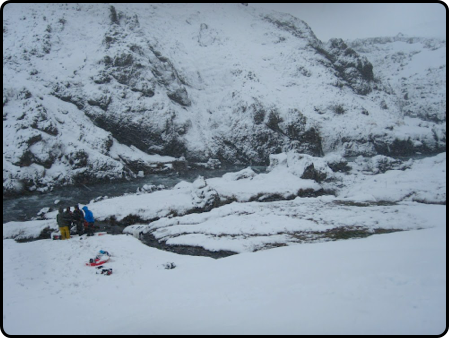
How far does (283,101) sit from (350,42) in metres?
53.8

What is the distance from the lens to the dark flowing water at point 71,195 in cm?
1777

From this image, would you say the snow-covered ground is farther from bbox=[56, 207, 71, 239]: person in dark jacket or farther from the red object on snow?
bbox=[56, 207, 71, 239]: person in dark jacket

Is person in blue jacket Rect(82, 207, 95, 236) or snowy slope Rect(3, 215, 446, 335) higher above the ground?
person in blue jacket Rect(82, 207, 95, 236)

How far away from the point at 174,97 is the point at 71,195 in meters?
21.3

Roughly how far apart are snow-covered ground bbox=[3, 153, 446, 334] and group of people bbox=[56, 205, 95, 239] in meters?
0.83

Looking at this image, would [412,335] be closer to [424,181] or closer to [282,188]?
[282,188]

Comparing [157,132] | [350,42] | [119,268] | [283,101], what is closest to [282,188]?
[119,268]

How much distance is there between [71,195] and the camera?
20.9 meters

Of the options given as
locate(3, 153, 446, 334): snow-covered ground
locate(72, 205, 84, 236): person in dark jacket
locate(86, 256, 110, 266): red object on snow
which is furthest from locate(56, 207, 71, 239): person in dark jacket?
locate(86, 256, 110, 266): red object on snow

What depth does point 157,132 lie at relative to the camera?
32.0 meters

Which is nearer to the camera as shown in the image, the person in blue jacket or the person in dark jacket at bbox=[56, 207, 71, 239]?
the person in dark jacket at bbox=[56, 207, 71, 239]

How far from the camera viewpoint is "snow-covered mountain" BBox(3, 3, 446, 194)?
24.6 m

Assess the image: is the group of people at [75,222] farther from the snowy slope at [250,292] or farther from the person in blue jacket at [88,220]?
the snowy slope at [250,292]

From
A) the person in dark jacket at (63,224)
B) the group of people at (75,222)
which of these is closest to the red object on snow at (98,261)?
the group of people at (75,222)
